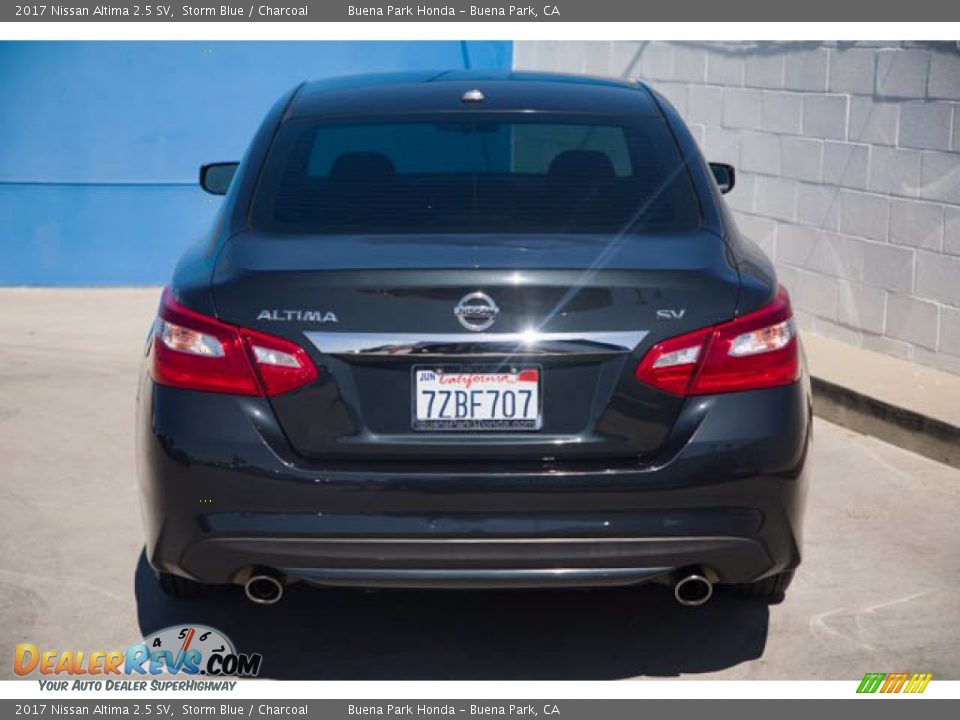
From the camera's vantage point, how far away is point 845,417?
7961 millimetres

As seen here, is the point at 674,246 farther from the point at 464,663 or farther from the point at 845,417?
the point at 845,417

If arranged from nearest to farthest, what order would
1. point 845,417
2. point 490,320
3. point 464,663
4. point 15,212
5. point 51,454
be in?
point 490,320, point 464,663, point 51,454, point 845,417, point 15,212

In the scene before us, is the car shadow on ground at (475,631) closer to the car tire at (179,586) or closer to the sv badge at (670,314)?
the car tire at (179,586)

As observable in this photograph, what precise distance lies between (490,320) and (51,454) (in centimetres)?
373

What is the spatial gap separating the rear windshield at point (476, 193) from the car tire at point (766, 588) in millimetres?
1114

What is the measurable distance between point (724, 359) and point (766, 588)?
1043mm

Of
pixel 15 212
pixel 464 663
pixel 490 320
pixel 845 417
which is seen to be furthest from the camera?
pixel 15 212

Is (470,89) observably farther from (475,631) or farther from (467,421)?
(475,631)

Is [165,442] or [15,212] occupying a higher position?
[165,442]

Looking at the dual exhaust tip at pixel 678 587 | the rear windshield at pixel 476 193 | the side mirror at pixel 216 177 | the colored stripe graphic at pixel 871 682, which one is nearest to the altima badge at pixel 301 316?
the rear windshield at pixel 476 193

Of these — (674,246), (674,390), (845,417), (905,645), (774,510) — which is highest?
(674,246)

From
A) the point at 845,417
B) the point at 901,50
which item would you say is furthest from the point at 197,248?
the point at 901,50

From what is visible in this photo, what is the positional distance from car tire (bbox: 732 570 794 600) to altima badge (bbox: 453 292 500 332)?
133cm
